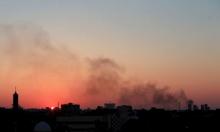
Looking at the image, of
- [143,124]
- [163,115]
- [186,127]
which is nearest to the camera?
[143,124]

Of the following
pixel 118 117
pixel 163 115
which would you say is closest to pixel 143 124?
pixel 163 115

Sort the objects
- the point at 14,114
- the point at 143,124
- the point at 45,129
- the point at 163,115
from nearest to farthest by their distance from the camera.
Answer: the point at 45,129 < the point at 143,124 < the point at 163,115 < the point at 14,114

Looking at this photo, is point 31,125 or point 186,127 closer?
point 186,127

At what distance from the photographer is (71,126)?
161 metres

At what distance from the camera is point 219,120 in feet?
422

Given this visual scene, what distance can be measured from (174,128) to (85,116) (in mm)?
53249

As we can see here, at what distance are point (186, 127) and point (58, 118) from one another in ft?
Answer: 177

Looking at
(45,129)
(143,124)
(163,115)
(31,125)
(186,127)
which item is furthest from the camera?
(31,125)

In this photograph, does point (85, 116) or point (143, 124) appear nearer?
point (143, 124)

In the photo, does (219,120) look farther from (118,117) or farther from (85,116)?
(85,116)

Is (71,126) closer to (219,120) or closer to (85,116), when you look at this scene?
(85,116)

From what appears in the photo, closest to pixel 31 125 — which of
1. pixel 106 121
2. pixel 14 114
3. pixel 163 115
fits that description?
pixel 14 114

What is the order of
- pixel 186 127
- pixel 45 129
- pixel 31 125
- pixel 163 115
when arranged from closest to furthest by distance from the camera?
pixel 45 129 < pixel 186 127 < pixel 163 115 < pixel 31 125

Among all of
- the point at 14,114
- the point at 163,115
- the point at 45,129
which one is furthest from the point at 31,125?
the point at 45,129
